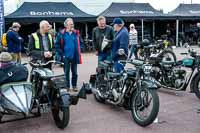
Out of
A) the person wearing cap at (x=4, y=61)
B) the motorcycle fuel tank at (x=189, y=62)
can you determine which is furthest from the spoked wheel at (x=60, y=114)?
the motorcycle fuel tank at (x=189, y=62)

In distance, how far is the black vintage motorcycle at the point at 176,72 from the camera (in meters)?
7.39

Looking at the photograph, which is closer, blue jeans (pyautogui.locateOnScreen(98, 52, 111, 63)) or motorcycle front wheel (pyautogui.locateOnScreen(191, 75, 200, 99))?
motorcycle front wheel (pyautogui.locateOnScreen(191, 75, 200, 99))

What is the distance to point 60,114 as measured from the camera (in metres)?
5.54

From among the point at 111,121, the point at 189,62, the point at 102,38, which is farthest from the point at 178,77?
the point at 111,121

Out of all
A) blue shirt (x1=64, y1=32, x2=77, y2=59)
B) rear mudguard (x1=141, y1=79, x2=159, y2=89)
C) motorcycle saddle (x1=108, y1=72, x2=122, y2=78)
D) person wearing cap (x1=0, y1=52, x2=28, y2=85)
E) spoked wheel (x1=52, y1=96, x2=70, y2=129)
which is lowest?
spoked wheel (x1=52, y1=96, x2=70, y2=129)

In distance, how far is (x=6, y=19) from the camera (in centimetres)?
1834

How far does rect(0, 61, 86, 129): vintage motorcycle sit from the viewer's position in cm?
512

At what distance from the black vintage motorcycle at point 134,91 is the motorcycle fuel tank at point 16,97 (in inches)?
63.5

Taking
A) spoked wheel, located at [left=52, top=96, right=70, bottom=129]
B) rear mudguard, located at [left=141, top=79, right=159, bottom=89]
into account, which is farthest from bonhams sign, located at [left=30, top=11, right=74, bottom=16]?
rear mudguard, located at [left=141, top=79, right=159, bottom=89]

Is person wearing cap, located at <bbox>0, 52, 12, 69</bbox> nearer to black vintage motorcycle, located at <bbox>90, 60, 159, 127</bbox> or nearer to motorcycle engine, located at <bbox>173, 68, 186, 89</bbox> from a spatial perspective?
black vintage motorcycle, located at <bbox>90, 60, 159, 127</bbox>

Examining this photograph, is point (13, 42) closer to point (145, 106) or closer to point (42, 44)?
point (42, 44)

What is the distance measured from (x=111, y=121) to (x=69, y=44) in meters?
2.72

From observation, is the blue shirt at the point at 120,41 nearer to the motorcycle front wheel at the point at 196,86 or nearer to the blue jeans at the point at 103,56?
the blue jeans at the point at 103,56

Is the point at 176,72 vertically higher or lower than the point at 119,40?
lower
